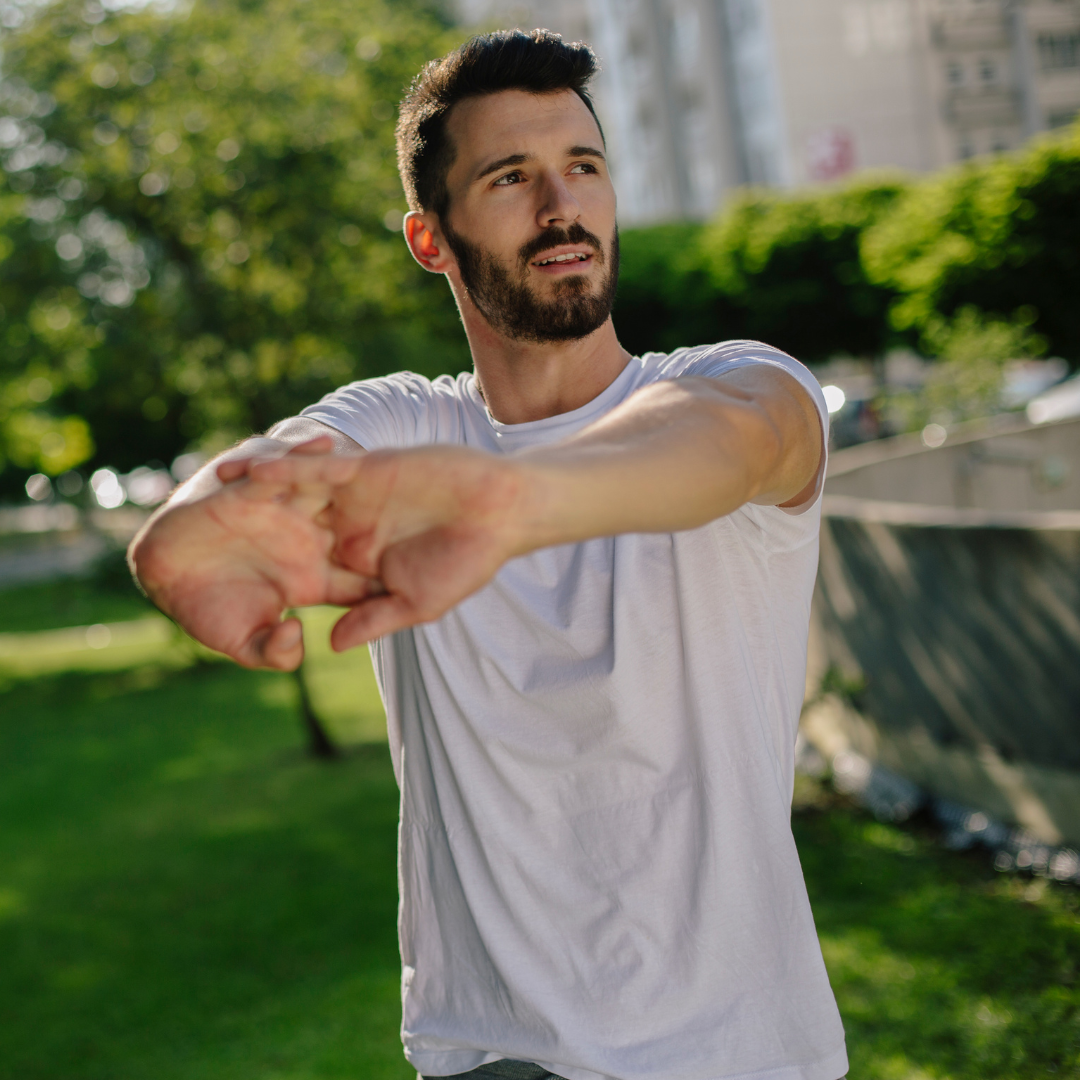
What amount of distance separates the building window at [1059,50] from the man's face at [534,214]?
64.1 feet

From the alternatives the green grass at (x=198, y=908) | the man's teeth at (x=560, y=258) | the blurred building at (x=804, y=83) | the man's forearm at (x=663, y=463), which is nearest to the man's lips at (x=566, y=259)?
the man's teeth at (x=560, y=258)

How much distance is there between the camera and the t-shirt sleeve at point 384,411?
6.48 feet

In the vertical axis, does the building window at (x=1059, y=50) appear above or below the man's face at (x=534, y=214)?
above

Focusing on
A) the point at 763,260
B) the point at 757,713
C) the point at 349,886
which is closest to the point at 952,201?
the point at 763,260

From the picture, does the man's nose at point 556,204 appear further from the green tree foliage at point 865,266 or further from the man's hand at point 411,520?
the green tree foliage at point 865,266

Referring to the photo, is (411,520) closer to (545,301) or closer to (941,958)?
(545,301)

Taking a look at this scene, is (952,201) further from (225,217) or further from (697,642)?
(697,642)

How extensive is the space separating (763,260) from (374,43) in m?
19.8

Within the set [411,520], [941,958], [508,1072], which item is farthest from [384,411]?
[941,958]

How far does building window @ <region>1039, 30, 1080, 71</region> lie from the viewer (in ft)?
61.0

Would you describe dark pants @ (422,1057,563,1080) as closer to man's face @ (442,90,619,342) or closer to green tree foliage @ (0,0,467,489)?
man's face @ (442,90,619,342)

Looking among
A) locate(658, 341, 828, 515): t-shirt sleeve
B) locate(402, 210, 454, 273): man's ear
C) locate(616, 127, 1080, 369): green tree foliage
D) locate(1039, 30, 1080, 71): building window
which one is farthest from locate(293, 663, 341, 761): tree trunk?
locate(1039, 30, 1080, 71): building window

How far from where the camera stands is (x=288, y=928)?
6590mm

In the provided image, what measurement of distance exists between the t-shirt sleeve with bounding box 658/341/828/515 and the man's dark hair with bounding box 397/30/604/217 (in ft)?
1.82
